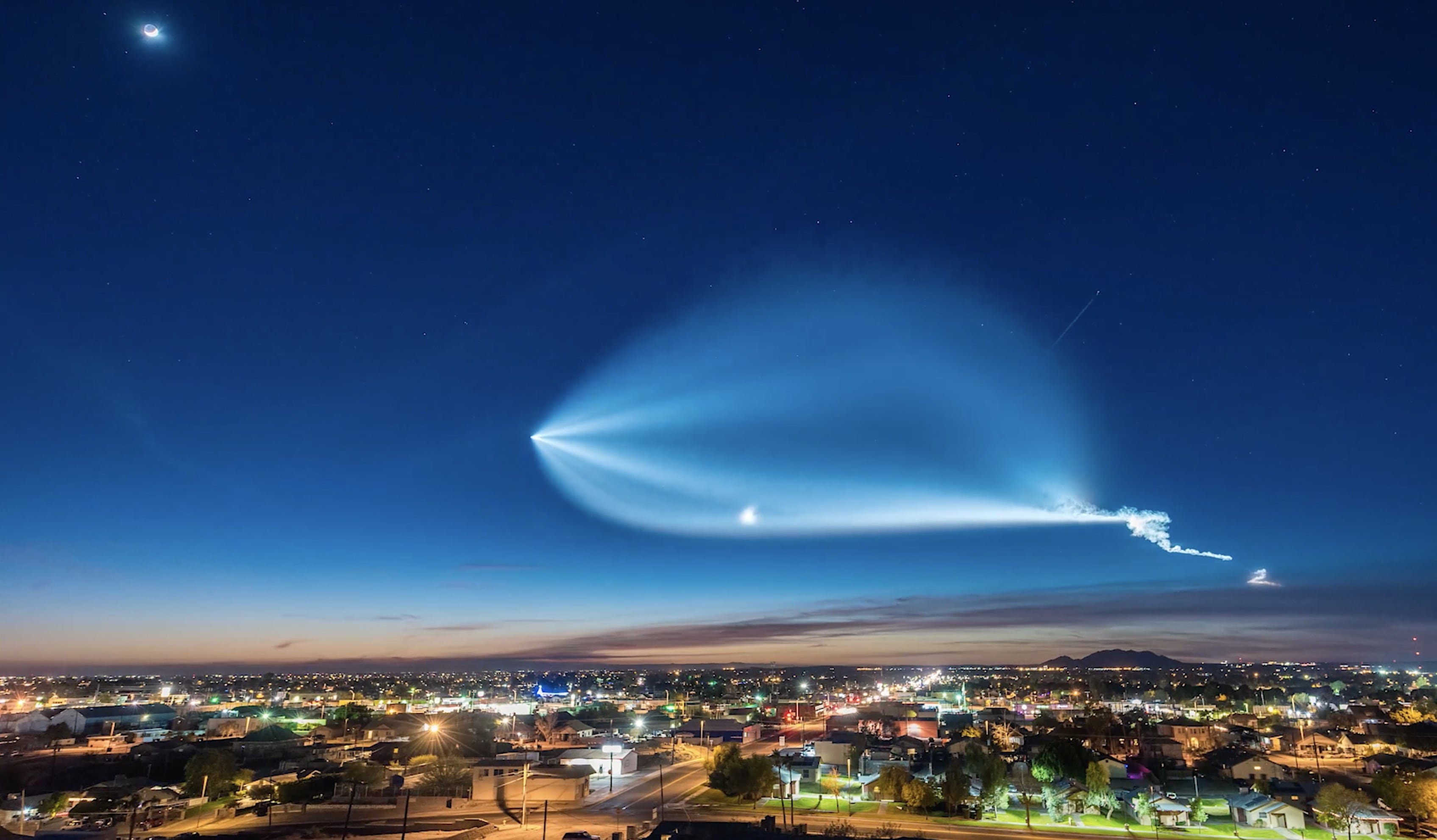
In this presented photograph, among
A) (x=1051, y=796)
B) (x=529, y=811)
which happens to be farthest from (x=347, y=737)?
(x=1051, y=796)

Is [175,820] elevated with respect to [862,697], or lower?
elevated

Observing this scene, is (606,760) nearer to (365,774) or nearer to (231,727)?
(365,774)

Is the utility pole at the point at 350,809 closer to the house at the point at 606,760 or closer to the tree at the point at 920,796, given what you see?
the house at the point at 606,760

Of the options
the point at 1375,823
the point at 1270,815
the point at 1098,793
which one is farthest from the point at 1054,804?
the point at 1375,823

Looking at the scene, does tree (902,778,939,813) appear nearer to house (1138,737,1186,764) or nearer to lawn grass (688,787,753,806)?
lawn grass (688,787,753,806)

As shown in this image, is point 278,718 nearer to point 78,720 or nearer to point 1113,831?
point 78,720

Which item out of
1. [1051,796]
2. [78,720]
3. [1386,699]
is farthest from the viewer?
[1386,699]

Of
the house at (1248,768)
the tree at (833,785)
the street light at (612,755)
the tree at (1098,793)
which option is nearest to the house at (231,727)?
the street light at (612,755)
